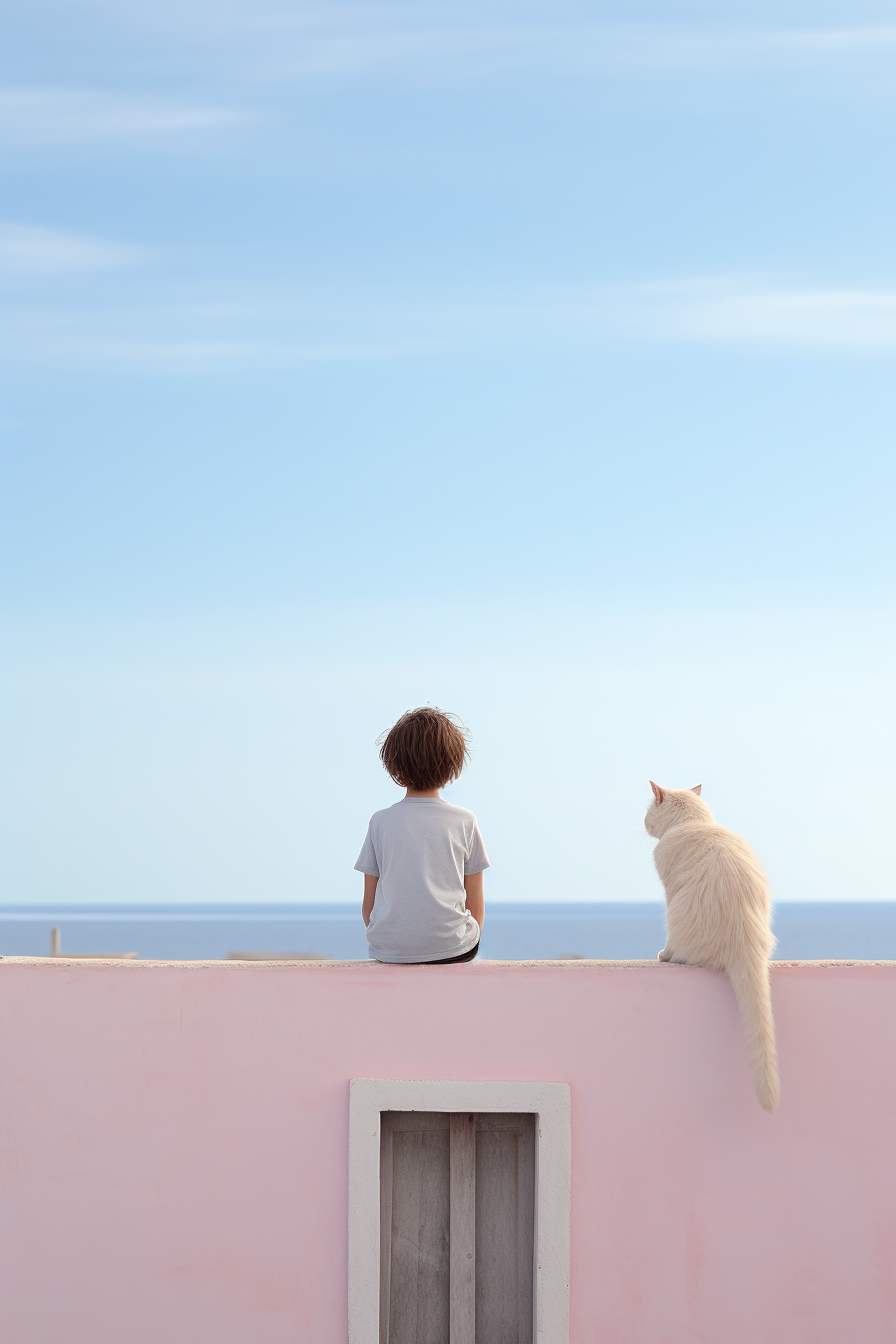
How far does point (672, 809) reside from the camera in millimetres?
3758

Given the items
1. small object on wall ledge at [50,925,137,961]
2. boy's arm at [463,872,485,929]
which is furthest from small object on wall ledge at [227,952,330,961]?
boy's arm at [463,872,485,929]

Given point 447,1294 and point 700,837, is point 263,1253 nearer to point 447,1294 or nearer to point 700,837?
point 447,1294

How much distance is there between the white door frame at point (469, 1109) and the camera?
11.0 ft

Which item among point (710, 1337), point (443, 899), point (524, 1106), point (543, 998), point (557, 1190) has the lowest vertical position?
point (710, 1337)

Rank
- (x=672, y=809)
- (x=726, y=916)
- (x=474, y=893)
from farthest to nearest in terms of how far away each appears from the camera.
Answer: (x=672, y=809) → (x=474, y=893) → (x=726, y=916)

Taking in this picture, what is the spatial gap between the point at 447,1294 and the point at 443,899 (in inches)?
43.7

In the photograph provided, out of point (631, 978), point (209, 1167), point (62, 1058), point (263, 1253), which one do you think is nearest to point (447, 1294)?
point (263, 1253)

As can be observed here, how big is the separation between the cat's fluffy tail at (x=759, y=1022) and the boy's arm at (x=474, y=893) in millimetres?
724

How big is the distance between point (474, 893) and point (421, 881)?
213 mm

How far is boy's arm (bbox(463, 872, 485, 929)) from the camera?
3.57 metres

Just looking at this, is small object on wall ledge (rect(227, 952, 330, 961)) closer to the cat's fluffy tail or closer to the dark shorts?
the dark shorts

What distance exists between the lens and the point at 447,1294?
3525 mm

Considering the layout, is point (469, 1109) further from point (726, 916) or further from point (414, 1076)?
point (726, 916)

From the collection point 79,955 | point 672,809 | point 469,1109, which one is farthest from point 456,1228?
point 79,955
